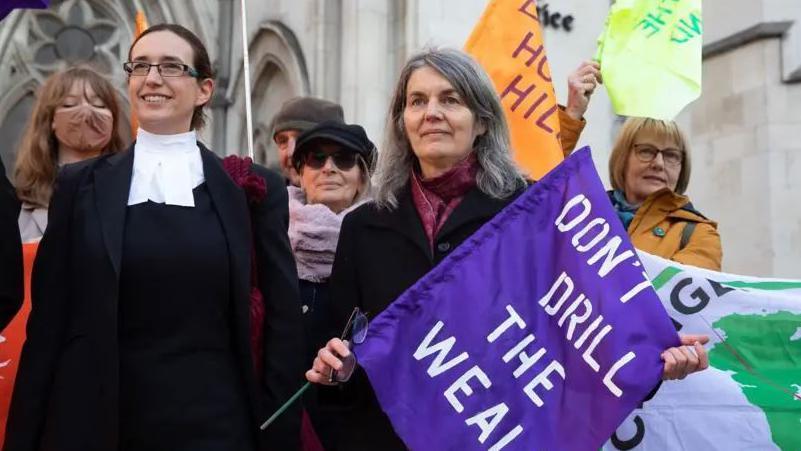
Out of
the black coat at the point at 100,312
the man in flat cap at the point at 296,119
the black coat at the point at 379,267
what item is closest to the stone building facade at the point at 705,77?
the man in flat cap at the point at 296,119

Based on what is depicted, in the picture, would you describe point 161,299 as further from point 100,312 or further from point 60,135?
point 60,135

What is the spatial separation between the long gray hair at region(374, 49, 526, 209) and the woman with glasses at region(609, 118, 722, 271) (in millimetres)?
1366

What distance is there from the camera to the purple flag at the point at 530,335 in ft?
9.02

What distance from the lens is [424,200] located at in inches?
125

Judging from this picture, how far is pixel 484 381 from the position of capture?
9.30ft

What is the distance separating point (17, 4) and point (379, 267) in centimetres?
129

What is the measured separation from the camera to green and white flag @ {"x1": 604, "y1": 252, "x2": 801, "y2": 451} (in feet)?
12.4

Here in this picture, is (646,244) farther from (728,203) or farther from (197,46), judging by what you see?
(728,203)

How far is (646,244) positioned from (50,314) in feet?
7.98

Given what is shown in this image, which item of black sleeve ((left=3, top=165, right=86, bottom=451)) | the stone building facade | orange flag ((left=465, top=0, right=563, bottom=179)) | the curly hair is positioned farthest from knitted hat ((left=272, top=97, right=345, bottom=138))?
the stone building facade

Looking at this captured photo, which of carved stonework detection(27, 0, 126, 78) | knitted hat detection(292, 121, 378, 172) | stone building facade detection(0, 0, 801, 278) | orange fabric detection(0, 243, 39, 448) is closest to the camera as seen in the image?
orange fabric detection(0, 243, 39, 448)

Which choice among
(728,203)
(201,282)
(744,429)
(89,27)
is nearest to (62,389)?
(201,282)

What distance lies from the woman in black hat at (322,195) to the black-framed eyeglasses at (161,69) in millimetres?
1063

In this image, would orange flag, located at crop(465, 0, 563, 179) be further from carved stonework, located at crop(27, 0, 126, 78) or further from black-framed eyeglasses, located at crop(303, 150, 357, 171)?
carved stonework, located at crop(27, 0, 126, 78)
